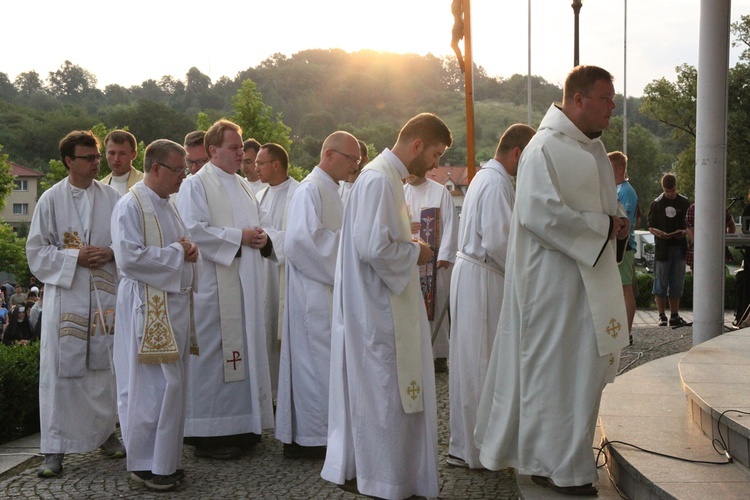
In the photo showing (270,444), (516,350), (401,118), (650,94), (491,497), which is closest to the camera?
(516,350)

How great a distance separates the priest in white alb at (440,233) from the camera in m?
9.22

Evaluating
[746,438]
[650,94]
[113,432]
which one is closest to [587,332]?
[746,438]

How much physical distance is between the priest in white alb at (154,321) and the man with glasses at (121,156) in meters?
1.26

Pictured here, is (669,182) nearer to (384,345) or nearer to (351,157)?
(351,157)

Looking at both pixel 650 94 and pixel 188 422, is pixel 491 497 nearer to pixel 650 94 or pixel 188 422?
pixel 188 422

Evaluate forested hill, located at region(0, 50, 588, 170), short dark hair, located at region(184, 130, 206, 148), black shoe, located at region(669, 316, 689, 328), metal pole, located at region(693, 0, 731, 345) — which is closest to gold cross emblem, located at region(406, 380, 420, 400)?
short dark hair, located at region(184, 130, 206, 148)

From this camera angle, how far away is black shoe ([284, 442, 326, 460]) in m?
6.18

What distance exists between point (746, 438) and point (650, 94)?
37187 millimetres

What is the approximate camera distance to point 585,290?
4480mm

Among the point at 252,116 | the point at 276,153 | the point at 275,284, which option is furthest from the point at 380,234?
the point at 252,116

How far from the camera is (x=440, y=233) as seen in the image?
9.32 meters

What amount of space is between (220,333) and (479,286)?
2004mm

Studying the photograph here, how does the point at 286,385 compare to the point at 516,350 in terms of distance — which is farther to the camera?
the point at 286,385

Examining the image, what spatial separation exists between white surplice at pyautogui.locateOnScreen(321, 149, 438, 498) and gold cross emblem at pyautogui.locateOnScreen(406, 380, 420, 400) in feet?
0.22
